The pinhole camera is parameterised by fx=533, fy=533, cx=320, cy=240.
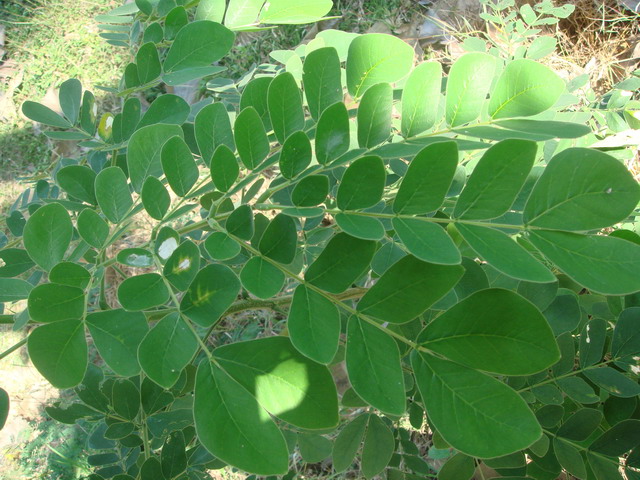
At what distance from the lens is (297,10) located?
738mm

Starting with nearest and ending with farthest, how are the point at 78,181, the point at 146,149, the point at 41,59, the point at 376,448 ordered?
the point at 146,149
the point at 78,181
the point at 376,448
the point at 41,59

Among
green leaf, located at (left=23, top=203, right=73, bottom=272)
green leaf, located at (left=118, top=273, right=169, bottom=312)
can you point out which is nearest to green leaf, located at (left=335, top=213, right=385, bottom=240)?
green leaf, located at (left=118, top=273, right=169, bottom=312)

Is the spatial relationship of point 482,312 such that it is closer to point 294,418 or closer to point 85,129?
point 294,418

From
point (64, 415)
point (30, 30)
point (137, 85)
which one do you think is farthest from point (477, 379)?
point (30, 30)

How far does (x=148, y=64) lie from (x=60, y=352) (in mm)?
462

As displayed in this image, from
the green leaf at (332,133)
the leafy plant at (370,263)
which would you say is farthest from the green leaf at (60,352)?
the green leaf at (332,133)

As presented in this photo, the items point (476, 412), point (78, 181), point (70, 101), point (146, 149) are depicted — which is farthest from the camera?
point (70, 101)

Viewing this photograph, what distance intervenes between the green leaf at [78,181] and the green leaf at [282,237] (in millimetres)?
340

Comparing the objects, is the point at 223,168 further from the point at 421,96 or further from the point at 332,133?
the point at 421,96

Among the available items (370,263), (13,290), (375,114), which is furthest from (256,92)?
(13,290)

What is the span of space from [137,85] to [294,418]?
598 mm

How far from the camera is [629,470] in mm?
750

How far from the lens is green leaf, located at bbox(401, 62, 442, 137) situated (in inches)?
23.5

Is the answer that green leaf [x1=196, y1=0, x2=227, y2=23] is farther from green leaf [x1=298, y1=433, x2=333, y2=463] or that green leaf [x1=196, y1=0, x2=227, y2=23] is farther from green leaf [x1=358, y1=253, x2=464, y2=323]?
green leaf [x1=298, y1=433, x2=333, y2=463]
